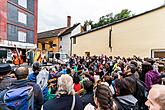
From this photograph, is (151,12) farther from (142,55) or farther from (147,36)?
(142,55)

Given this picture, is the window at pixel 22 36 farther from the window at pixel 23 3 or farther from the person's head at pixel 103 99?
the person's head at pixel 103 99

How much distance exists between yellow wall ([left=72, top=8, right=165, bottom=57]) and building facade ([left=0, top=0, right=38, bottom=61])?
1343 cm

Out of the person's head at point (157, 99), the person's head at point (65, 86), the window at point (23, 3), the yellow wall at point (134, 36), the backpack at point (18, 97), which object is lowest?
the backpack at point (18, 97)

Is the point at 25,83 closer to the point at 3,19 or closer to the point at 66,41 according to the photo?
the point at 3,19

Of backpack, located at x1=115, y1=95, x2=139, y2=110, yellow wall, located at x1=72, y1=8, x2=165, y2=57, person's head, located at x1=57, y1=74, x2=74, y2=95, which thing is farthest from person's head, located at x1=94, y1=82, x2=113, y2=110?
yellow wall, located at x1=72, y1=8, x2=165, y2=57

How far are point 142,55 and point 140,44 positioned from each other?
1.27 meters

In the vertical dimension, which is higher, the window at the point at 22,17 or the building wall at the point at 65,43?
the window at the point at 22,17

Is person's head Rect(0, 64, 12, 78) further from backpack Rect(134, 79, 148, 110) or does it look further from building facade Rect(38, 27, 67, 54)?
building facade Rect(38, 27, 67, 54)

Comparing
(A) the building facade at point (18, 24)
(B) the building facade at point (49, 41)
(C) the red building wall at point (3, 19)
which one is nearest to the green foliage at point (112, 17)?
(B) the building facade at point (49, 41)

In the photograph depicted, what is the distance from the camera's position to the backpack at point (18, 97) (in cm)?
313

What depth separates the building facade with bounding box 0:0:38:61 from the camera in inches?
1326

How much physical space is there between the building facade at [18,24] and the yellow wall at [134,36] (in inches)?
529

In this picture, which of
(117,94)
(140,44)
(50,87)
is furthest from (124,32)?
(117,94)

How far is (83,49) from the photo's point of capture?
106ft
